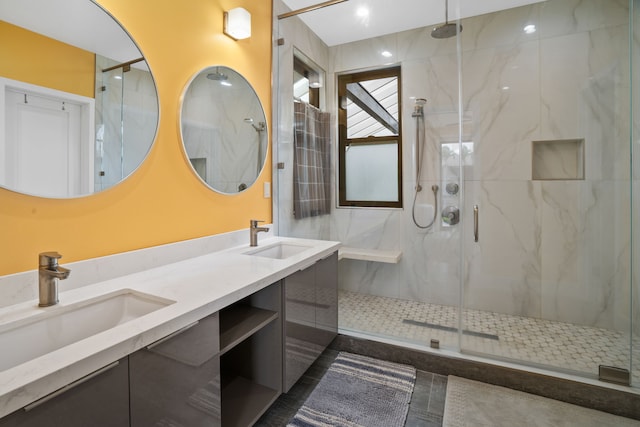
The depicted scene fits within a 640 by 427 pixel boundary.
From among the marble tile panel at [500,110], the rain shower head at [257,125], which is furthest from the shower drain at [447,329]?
the rain shower head at [257,125]

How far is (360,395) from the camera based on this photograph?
5.93 ft

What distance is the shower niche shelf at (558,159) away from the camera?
230 cm

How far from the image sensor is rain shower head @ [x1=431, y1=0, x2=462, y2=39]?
2.53 m

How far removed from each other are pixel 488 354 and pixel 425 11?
267 cm

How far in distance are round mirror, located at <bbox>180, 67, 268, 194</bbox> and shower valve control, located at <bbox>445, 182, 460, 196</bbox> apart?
1.58m

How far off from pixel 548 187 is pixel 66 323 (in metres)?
3.05

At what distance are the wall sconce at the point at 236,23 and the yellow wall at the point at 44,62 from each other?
3.13 ft

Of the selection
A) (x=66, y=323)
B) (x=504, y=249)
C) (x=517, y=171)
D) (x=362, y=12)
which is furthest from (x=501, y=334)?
(x=362, y=12)

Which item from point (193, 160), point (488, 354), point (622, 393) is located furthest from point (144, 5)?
point (622, 393)

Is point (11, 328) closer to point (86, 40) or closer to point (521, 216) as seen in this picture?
point (86, 40)

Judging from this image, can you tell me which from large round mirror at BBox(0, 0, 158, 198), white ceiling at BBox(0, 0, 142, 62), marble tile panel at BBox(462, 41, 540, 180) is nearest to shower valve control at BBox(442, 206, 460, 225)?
Result: marble tile panel at BBox(462, 41, 540, 180)

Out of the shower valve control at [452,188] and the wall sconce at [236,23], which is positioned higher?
the wall sconce at [236,23]

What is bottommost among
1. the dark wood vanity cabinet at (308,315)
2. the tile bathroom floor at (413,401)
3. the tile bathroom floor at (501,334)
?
the tile bathroom floor at (413,401)

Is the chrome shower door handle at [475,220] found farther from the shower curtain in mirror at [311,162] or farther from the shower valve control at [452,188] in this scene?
the shower curtain in mirror at [311,162]
